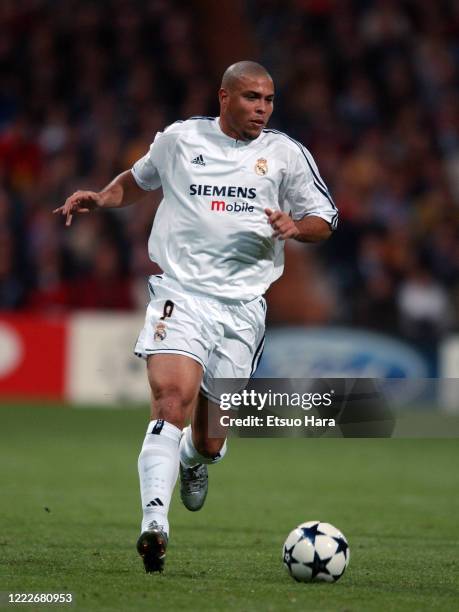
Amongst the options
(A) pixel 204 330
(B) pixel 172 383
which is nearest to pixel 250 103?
(A) pixel 204 330

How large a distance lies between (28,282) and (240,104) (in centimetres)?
964

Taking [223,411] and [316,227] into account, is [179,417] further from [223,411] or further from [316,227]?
[316,227]

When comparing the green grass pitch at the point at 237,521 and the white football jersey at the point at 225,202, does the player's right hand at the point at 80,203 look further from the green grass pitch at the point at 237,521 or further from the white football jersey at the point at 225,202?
the green grass pitch at the point at 237,521

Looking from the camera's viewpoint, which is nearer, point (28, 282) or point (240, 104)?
point (240, 104)

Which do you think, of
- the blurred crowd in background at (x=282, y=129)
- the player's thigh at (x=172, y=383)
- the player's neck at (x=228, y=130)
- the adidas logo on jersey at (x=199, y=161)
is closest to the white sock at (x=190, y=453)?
the player's thigh at (x=172, y=383)

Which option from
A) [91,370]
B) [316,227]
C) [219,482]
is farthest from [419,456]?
[316,227]

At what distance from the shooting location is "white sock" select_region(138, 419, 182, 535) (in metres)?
5.49

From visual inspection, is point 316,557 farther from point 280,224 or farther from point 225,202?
point 225,202

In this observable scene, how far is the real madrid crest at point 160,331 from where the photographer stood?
5.88m

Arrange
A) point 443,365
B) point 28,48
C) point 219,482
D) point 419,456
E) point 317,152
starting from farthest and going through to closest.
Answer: point 28,48 → point 317,152 → point 443,365 → point 419,456 → point 219,482

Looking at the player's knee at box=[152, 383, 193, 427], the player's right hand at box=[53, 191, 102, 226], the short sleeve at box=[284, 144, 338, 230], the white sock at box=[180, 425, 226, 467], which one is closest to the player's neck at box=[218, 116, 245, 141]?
the short sleeve at box=[284, 144, 338, 230]

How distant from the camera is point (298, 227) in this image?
5996 millimetres

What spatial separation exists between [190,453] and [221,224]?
4.62ft

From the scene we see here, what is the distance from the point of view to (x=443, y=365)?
1502 centimetres
